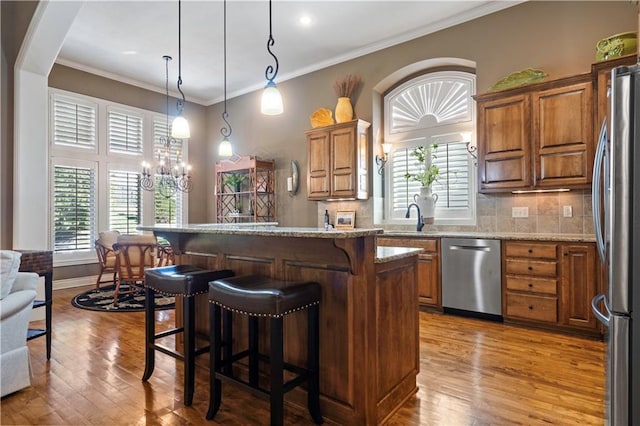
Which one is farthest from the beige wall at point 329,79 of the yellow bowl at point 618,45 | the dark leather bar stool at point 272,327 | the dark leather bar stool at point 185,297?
the dark leather bar stool at point 272,327

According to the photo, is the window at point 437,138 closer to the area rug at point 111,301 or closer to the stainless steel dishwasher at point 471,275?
the stainless steel dishwasher at point 471,275

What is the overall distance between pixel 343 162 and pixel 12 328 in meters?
3.93

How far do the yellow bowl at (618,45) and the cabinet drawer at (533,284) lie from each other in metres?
2.11

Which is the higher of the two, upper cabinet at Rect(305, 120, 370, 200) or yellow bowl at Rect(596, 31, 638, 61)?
yellow bowl at Rect(596, 31, 638, 61)

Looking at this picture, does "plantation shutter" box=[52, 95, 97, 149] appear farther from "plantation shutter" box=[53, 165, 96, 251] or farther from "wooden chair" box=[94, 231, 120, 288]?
"wooden chair" box=[94, 231, 120, 288]

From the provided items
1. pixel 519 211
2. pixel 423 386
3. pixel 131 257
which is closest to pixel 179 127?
pixel 131 257

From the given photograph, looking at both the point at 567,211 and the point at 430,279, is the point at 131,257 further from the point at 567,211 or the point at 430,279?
the point at 567,211

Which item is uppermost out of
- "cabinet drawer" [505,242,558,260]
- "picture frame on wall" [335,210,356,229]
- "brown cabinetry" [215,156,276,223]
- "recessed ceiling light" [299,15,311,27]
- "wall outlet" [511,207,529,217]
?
"recessed ceiling light" [299,15,311,27]

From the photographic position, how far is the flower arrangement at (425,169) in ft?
15.3

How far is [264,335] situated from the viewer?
240 centimetres

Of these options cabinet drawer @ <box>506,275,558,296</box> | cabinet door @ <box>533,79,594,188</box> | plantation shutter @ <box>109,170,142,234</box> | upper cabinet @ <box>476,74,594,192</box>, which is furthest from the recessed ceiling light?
plantation shutter @ <box>109,170,142,234</box>

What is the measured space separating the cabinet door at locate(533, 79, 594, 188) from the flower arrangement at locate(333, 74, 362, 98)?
8.05 feet

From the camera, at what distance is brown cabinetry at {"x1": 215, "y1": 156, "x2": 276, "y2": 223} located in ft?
20.5

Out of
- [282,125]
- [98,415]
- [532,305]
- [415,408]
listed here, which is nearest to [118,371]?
[98,415]
